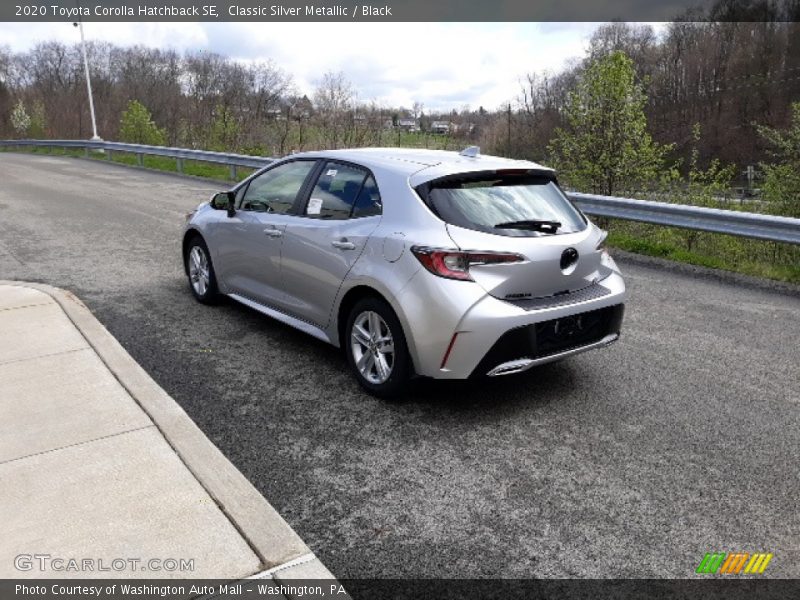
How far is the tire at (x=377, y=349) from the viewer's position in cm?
396

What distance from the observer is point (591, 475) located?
3299 millimetres

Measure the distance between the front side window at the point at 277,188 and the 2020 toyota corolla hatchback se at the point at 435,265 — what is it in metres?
0.02

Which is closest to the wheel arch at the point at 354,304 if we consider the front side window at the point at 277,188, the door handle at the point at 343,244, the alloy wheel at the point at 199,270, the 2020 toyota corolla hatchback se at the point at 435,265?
the 2020 toyota corolla hatchback se at the point at 435,265

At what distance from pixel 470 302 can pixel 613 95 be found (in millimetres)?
15222

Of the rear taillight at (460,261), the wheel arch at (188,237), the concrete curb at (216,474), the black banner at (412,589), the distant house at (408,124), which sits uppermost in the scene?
the distant house at (408,124)

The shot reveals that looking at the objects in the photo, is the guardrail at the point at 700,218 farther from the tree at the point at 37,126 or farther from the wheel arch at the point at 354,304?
the tree at the point at 37,126

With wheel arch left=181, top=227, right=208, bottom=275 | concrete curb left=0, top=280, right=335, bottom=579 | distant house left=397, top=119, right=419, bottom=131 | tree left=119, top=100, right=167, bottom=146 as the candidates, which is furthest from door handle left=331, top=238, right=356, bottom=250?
tree left=119, top=100, right=167, bottom=146

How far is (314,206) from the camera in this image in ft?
15.6

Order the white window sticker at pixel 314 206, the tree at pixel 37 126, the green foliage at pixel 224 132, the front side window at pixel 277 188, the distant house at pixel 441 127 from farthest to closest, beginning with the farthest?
1. the tree at pixel 37 126
2. the distant house at pixel 441 127
3. the green foliage at pixel 224 132
4. the front side window at pixel 277 188
5. the white window sticker at pixel 314 206

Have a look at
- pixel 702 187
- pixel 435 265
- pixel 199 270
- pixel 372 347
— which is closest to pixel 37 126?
pixel 702 187

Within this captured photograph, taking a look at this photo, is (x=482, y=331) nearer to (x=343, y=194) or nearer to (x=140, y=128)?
(x=343, y=194)

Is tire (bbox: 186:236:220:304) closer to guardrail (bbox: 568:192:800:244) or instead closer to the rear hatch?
the rear hatch

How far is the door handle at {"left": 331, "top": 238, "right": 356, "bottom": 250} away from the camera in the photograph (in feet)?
14.0

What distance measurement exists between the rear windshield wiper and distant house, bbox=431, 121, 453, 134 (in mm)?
35883
